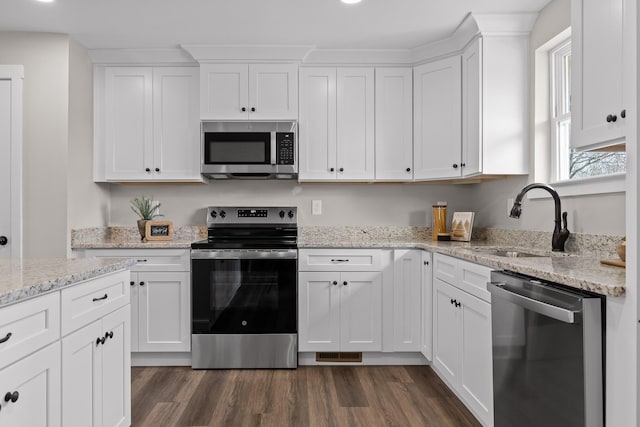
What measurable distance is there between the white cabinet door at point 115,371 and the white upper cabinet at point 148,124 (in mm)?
1670

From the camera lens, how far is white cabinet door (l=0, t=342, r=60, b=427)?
1157 mm

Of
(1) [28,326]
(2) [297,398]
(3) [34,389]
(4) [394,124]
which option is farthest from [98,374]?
(4) [394,124]

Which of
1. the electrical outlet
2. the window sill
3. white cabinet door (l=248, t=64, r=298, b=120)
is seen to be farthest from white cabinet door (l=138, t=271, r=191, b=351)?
the window sill

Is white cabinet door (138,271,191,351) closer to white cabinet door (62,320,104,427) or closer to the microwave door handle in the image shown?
the microwave door handle

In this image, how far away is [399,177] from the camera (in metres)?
3.37

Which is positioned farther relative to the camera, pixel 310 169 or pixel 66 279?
pixel 310 169

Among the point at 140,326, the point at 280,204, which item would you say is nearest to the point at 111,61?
the point at 280,204

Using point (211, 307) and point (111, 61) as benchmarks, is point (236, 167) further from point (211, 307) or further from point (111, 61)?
point (111, 61)

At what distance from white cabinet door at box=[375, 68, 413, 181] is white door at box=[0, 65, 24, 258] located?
2.56 m

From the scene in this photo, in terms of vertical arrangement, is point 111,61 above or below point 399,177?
above

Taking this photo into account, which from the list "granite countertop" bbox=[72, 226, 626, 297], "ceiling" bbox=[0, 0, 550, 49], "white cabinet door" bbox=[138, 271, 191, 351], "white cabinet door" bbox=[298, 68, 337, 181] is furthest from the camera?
"white cabinet door" bbox=[298, 68, 337, 181]

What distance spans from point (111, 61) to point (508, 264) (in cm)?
317

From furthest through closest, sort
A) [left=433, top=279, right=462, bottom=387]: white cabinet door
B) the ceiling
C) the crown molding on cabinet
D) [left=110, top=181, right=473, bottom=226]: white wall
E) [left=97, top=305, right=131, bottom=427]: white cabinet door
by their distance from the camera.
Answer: [left=110, top=181, right=473, bottom=226]: white wall → the crown molding on cabinet → the ceiling → [left=433, top=279, right=462, bottom=387]: white cabinet door → [left=97, top=305, right=131, bottom=427]: white cabinet door

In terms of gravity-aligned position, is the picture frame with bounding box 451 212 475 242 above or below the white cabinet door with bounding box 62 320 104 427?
above
